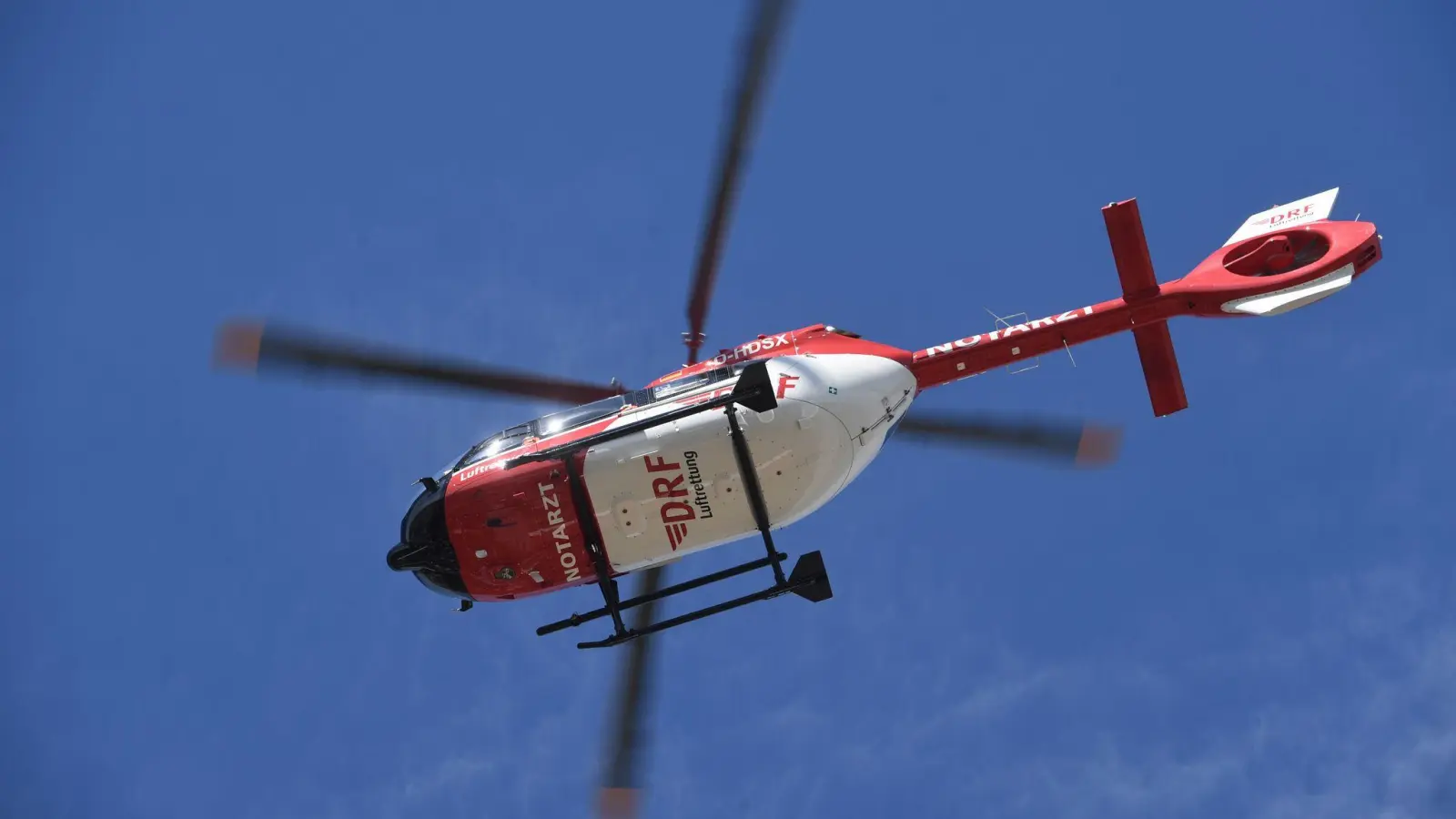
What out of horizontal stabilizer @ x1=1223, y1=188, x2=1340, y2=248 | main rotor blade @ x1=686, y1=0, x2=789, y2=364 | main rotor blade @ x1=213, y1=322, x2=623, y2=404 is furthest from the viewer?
horizontal stabilizer @ x1=1223, y1=188, x2=1340, y2=248

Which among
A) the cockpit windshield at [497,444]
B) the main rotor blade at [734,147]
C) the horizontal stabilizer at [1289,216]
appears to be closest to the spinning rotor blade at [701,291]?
the main rotor blade at [734,147]

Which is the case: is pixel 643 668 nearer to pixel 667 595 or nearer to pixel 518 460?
pixel 667 595

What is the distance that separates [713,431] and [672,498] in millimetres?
931

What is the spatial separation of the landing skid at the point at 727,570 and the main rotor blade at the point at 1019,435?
7.26ft

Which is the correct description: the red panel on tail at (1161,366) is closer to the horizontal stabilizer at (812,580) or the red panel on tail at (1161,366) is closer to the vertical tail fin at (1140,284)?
the vertical tail fin at (1140,284)

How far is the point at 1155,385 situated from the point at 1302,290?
207 cm

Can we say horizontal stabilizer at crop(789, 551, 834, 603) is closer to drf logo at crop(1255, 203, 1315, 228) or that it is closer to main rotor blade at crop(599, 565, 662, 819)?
main rotor blade at crop(599, 565, 662, 819)

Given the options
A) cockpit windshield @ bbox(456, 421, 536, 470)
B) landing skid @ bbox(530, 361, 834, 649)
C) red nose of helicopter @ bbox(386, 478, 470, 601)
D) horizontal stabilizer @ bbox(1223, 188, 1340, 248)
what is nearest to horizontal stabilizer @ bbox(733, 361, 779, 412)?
landing skid @ bbox(530, 361, 834, 649)

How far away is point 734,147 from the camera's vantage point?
13469 millimetres

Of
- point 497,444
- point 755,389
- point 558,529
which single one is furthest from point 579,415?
point 755,389

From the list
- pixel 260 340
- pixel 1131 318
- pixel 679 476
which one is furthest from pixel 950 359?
pixel 260 340

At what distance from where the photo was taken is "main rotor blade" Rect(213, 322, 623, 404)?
14539 mm

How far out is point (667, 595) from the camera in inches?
630

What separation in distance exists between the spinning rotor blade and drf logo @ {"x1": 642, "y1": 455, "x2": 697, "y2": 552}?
122cm
